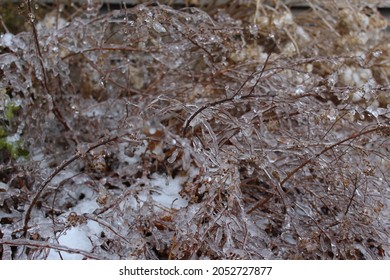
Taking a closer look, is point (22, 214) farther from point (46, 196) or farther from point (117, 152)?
point (117, 152)

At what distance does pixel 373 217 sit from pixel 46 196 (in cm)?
111

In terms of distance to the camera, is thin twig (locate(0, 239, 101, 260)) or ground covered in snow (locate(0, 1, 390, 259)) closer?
thin twig (locate(0, 239, 101, 260))

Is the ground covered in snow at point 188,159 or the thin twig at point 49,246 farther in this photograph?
the ground covered in snow at point 188,159

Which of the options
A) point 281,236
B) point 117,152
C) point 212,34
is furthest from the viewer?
point 117,152

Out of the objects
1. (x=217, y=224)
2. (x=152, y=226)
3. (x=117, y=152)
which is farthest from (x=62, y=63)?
(x=217, y=224)

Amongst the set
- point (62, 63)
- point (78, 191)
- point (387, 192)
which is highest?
point (62, 63)

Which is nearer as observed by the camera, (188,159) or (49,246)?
(49,246)

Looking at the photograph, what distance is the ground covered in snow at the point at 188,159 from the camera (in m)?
1.71

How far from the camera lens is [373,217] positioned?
182 cm

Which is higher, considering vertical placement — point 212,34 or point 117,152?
point 212,34

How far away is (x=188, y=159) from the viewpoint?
5.51 feet

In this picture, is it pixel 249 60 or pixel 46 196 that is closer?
pixel 46 196

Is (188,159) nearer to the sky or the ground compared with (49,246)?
nearer to the sky

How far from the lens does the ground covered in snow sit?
1.71 meters
